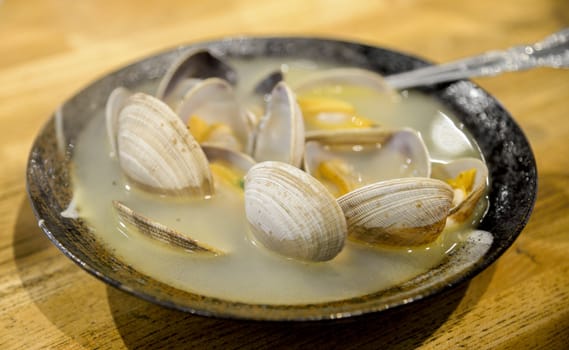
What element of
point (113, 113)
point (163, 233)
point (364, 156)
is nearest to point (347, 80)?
point (364, 156)

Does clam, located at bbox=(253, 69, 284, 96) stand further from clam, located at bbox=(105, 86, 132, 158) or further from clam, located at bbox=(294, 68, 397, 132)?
clam, located at bbox=(105, 86, 132, 158)

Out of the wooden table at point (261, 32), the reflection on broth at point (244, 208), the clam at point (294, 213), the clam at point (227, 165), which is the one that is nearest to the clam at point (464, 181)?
the reflection on broth at point (244, 208)

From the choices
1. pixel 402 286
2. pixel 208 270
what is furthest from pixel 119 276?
pixel 402 286

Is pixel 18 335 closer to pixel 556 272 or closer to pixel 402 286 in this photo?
pixel 402 286

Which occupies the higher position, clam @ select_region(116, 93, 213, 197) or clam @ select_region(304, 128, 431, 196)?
clam @ select_region(304, 128, 431, 196)

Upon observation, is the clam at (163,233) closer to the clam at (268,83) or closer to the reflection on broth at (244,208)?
the reflection on broth at (244,208)

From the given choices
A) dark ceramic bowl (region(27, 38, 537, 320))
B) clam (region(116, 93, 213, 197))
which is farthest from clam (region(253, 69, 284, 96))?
clam (region(116, 93, 213, 197))

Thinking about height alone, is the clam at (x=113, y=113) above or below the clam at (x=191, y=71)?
below
